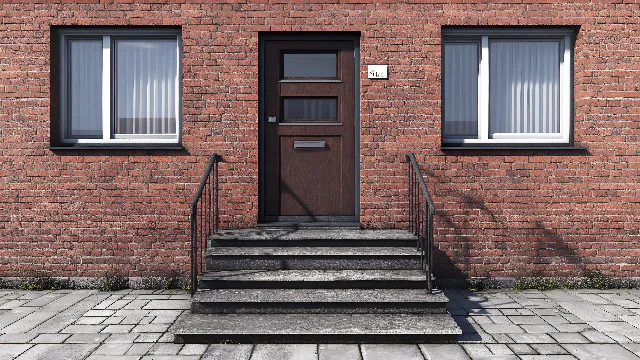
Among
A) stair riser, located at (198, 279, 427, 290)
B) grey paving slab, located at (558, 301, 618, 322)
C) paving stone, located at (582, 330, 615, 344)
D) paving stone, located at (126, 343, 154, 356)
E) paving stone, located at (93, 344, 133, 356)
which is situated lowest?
paving stone, located at (126, 343, 154, 356)

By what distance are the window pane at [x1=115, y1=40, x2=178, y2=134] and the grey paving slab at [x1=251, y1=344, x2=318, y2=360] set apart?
3045mm

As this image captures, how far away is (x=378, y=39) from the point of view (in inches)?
217

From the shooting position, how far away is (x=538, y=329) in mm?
4059

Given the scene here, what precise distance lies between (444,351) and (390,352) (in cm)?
39

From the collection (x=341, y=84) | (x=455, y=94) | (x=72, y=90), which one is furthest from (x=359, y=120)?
(x=72, y=90)

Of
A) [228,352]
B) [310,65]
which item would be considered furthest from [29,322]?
[310,65]

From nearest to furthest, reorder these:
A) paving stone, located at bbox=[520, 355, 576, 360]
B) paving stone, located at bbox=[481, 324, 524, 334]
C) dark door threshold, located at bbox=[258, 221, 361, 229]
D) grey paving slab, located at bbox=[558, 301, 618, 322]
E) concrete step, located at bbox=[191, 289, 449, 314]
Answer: paving stone, located at bbox=[520, 355, 576, 360] → paving stone, located at bbox=[481, 324, 524, 334] → concrete step, located at bbox=[191, 289, 449, 314] → grey paving slab, located at bbox=[558, 301, 618, 322] → dark door threshold, located at bbox=[258, 221, 361, 229]

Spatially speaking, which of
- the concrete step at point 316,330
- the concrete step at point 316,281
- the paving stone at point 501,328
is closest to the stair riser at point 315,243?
the concrete step at point 316,281

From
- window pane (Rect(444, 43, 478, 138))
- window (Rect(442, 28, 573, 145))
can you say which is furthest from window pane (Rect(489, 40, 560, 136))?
window pane (Rect(444, 43, 478, 138))

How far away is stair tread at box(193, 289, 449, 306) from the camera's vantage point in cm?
418

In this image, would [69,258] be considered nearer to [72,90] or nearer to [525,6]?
[72,90]

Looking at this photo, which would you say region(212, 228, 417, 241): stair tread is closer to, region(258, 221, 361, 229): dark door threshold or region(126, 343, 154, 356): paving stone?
region(258, 221, 361, 229): dark door threshold

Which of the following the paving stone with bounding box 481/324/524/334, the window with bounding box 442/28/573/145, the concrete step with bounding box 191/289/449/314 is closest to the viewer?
the paving stone with bounding box 481/324/524/334

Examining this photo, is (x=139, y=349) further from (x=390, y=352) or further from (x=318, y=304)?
(x=390, y=352)
